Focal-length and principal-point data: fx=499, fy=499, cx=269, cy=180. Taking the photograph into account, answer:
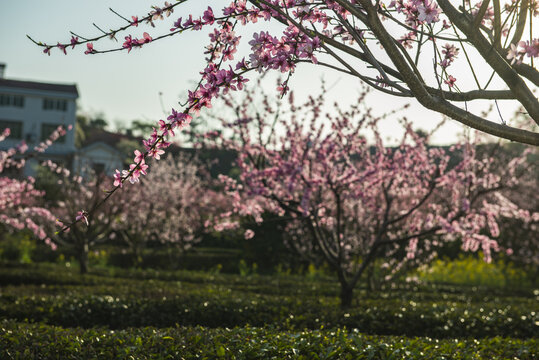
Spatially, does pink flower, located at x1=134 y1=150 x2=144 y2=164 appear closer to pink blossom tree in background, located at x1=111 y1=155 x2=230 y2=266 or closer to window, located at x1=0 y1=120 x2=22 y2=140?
pink blossom tree in background, located at x1=111 y1=155 x2=230 y2=266

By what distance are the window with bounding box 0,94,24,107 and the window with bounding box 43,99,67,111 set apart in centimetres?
175

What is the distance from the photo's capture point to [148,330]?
5.36 m

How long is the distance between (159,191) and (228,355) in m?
14.8

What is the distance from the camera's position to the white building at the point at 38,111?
128ft

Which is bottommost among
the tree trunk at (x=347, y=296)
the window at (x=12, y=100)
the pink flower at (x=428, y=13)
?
the tree trunk at (x=347, y=296)

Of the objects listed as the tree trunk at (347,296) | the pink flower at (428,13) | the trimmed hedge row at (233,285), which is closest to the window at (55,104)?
the trimmed hedge row at (233,285)

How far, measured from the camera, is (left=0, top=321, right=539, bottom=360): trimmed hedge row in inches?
174

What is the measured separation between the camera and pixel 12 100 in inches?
1543

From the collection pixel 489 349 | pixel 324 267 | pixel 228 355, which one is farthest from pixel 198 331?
pixel 324 267

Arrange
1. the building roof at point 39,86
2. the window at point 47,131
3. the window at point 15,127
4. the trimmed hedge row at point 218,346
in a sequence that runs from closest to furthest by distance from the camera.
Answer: the trimmed hedge row at point 218,346, the window at point 15,127, the building roof at point 39,86, the window at point 47,131

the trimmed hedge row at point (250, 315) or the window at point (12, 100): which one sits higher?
the window at point (12, 100)

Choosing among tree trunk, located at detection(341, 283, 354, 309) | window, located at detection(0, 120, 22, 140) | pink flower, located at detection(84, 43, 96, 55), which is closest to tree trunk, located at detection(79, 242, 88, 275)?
tree trunk, located at detection(341, 283, 354, 309)

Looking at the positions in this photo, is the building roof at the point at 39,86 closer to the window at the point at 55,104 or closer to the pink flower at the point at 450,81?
the window at the point at 55,104

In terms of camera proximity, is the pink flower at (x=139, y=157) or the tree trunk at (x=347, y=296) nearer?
the pink flower at (x=139, y=157)
